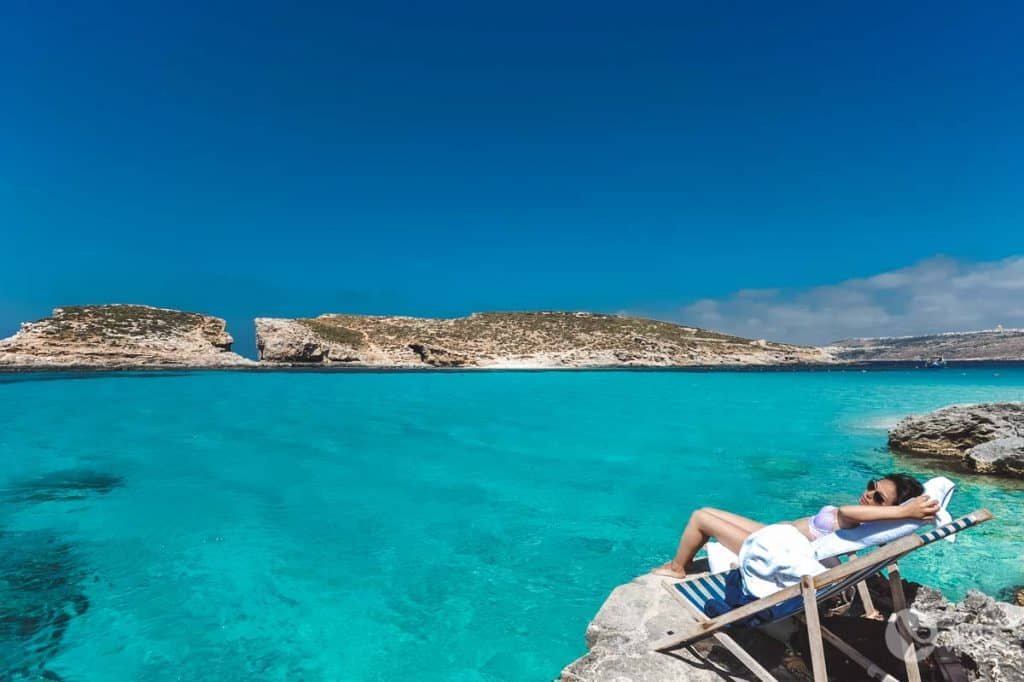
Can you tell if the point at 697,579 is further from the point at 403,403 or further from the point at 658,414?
the point at 403,403

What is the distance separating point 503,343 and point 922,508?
6784 cm

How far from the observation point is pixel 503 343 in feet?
233

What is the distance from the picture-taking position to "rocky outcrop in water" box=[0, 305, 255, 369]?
151 feet

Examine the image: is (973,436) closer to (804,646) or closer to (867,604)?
(867,604)

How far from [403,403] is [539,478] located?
1515 centimetres

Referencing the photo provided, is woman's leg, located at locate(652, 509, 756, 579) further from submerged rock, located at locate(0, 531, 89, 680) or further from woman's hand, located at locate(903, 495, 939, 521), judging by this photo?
submerged rock, located at locate(0, 531, 89, 680)

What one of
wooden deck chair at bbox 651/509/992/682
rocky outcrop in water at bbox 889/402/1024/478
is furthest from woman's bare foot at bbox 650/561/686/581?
rocky outcrop in water at bbox 889/402/1024/478

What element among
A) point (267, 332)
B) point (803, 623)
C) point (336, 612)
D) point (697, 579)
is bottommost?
point (336, 612)

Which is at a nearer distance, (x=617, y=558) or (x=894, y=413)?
(x=617, y=558)

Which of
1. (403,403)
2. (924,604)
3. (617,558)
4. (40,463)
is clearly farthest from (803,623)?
(403,403)

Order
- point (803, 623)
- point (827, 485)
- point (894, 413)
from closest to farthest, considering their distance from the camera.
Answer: point (803, 623) < point (827, 485) < point (894, 413)

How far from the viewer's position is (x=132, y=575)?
657cm

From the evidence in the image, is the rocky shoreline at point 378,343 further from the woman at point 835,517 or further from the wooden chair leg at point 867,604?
the wooden chair leg at point 867,604

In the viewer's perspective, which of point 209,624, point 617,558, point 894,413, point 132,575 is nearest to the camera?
point 209,624
